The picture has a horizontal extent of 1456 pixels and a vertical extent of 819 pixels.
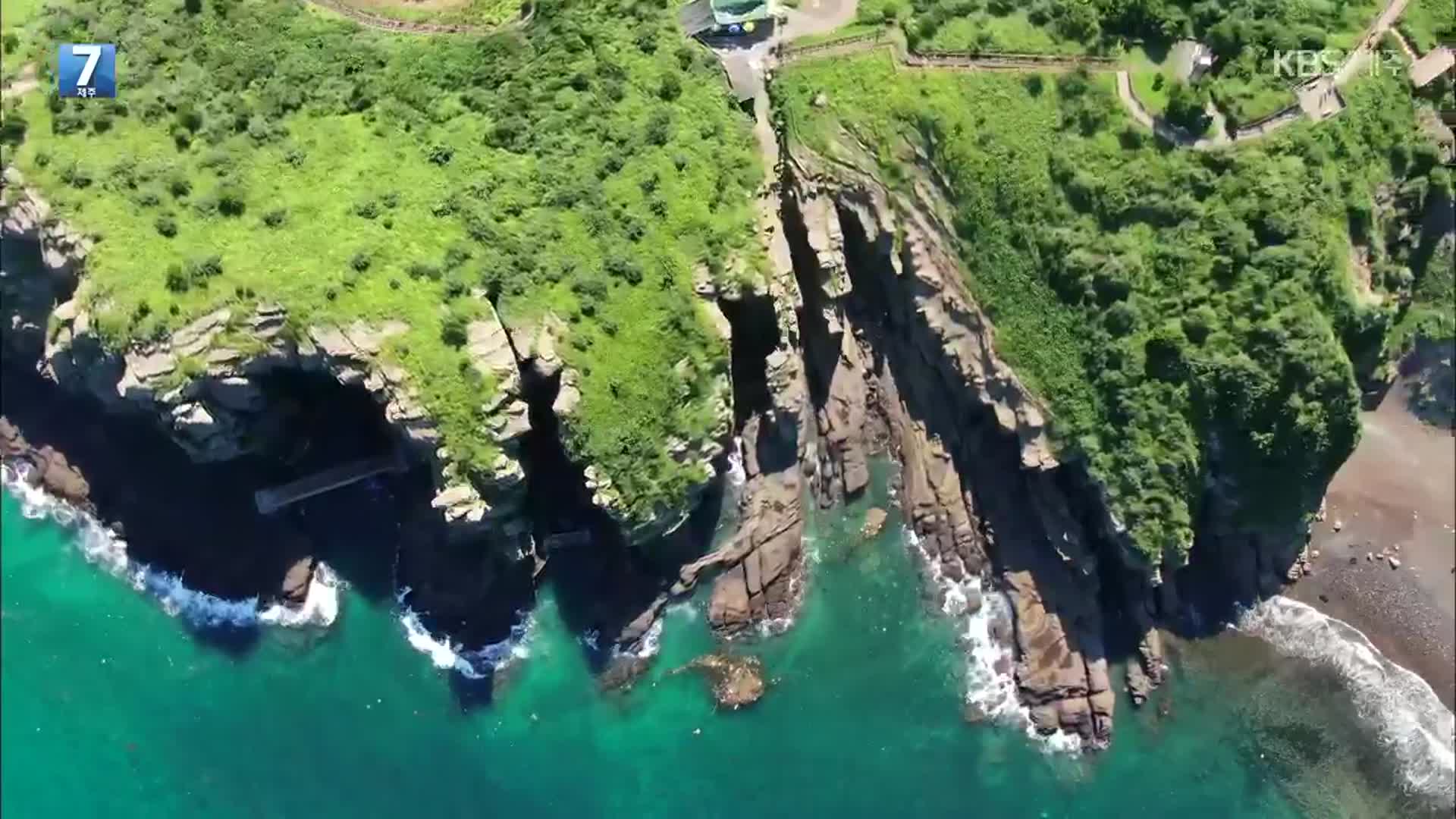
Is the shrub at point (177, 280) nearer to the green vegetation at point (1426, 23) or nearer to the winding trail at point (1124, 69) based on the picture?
the winding trail at point (1124, 69)

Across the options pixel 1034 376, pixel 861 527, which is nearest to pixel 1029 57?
pixel 1034 376

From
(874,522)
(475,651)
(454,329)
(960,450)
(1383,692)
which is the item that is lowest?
(475,651)

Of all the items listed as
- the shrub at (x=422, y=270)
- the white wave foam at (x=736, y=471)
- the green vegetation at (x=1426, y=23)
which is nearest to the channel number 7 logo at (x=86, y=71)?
the shrub at (x=422, y=270)

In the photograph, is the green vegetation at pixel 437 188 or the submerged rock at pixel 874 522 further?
the submerged rock at pixel 874 522

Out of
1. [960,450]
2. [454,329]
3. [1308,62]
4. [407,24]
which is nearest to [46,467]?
[454,329]

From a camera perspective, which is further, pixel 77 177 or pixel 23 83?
pixel 23 83

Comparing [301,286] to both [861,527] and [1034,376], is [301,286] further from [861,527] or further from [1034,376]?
[1034,376]

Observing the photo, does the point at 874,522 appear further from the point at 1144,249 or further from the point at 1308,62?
the point at 1308,62
